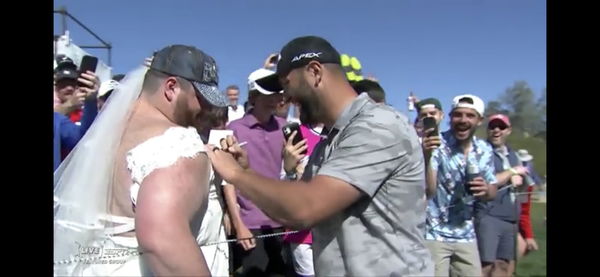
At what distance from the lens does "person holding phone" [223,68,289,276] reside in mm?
4359

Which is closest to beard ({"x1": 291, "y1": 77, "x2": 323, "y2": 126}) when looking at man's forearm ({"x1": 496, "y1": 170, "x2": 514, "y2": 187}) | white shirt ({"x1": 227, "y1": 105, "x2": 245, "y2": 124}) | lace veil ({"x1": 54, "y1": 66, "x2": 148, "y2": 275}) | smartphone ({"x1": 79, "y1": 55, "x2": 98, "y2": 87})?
lace veil ({"x1": 54, "y1": 66, "x2": 148, "y2": 275})

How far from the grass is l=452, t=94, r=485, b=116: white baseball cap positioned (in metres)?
2.24

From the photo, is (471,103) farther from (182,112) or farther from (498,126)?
(182,112)

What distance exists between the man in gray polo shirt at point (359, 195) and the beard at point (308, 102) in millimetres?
98

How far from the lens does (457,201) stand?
14.8 feet

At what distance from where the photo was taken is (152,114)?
2.13m

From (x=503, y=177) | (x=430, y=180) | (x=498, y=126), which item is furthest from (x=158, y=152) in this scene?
(x=498, y=126)

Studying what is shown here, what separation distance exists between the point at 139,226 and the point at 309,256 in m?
2.39

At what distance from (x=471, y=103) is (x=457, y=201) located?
79cm

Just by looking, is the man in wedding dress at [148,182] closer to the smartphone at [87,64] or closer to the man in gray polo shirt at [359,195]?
the man in gray polo shirt at [359,195]

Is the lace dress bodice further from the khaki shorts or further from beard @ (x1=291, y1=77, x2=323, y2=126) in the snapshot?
the khaki shorts

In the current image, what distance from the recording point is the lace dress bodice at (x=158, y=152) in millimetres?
1943
